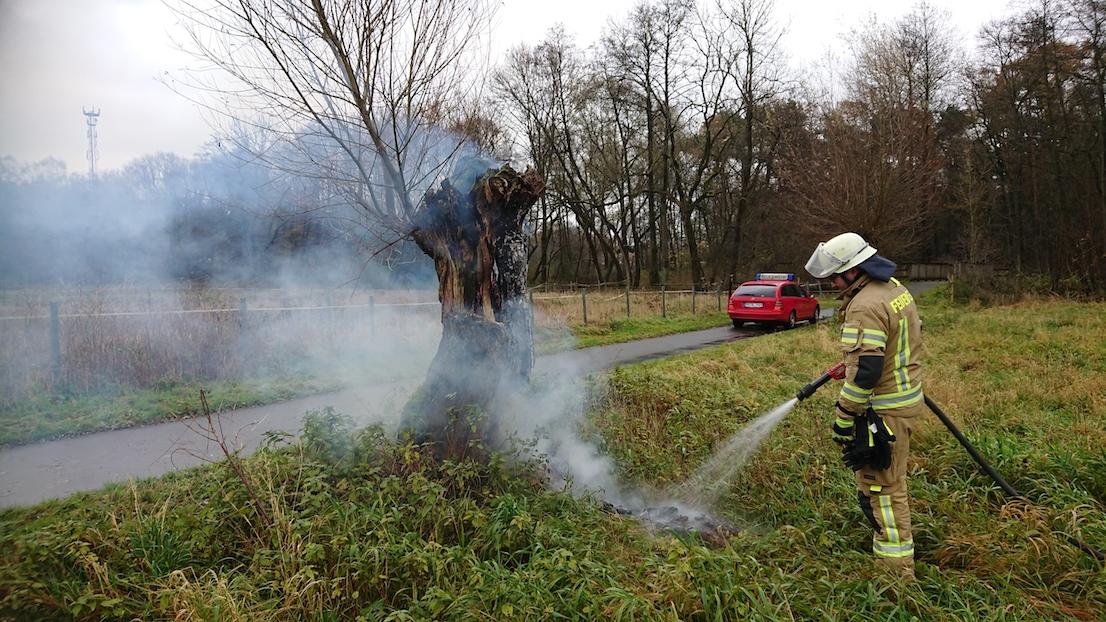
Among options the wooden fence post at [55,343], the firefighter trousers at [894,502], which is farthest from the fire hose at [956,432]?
the wooden fence post at [55,343]

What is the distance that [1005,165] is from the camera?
3023 centimetres

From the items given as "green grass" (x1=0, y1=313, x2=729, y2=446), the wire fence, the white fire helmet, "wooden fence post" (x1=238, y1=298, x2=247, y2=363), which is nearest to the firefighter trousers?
the white fire helmet

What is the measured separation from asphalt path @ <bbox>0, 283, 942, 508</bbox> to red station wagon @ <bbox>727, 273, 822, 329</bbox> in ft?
39.8

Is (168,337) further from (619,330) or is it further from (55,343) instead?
(619,330)

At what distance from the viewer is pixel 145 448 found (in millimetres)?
5863

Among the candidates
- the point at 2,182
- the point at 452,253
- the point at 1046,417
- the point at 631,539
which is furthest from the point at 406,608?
the point at 1046,417

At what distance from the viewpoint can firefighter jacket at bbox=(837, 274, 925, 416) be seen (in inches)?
137

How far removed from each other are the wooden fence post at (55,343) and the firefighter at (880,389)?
9.29m

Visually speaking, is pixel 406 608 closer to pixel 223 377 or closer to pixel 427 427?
pixel 427 427

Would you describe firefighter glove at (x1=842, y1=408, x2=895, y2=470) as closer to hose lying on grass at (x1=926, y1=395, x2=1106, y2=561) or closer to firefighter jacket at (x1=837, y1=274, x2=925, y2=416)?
firefighter jacket at (x1=837, y1=274, x2=925, y2=416)

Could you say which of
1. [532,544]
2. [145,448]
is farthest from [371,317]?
[532,544]

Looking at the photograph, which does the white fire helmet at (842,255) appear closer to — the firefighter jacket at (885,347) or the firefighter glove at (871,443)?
the firefighter jacket at (885,347)

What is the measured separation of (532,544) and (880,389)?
2.35m

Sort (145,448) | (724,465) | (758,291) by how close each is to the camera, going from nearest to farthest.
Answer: (724,465), (145,448), (758,291)
